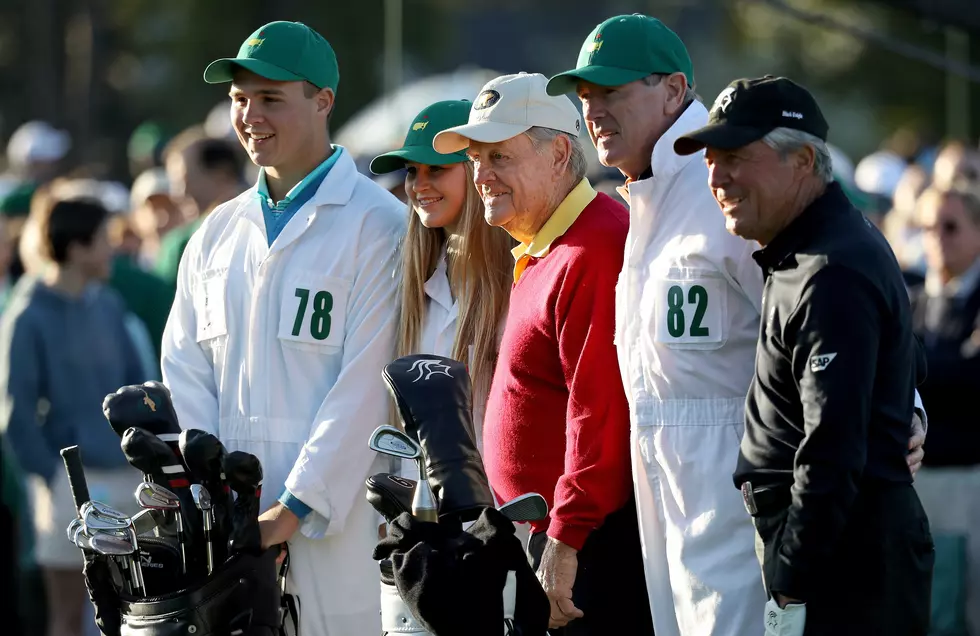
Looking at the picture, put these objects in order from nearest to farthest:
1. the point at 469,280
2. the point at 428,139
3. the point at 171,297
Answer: the point at 469,280, the point at 428,139, the point at 171,297

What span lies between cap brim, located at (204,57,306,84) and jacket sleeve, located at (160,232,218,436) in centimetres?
55

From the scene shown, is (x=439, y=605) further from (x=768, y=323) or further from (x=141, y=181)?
(x=141, y=181)

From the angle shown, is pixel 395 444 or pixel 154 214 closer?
pixel 395 444

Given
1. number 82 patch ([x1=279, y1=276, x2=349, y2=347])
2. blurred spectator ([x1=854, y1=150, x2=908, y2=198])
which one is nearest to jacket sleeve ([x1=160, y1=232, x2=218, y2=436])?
number 82 patch ([x1=279, y1=276, x2=349, y2=347])

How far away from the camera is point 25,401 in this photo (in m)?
7.32

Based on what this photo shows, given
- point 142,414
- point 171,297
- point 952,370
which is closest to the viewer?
point 142,414

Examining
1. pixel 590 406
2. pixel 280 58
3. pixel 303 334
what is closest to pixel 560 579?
pixel 590 406

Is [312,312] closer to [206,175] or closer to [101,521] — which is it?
[101,521]

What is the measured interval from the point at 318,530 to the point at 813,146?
1.94 m

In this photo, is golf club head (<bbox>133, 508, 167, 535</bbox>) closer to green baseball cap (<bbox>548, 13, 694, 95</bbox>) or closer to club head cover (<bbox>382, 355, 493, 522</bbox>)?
club head cover (<bbox>382, 355, 493, 522</bbox>)

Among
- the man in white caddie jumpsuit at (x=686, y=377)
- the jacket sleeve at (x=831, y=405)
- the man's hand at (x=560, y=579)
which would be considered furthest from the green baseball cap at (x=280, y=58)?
the jacket sleeve at (x=831, y=405)

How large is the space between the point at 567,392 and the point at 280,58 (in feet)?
4.63

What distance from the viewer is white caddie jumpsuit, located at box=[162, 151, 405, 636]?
4.81m

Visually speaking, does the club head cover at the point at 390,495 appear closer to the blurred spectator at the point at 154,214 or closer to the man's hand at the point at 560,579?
the man's hand at the point at 560,579
